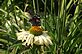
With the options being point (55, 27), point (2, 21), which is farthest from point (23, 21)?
point (55, 27)

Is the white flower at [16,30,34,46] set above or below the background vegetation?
above

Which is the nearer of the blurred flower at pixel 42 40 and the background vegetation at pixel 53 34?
the blurred flower at pixel 42 40

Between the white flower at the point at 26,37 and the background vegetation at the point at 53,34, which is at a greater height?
the white flower at the point at 26,37

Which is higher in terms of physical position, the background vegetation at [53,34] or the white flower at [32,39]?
the white flower at [32,39]

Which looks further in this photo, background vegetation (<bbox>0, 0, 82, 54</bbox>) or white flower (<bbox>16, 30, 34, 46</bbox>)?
background vegetation (<bbox>0, 0, 82, 54</bbox>)

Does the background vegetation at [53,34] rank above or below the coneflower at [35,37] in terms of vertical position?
below

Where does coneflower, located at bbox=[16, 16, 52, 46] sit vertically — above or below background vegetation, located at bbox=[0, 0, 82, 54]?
above

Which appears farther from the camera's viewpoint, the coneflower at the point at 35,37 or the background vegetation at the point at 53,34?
the background vegetation at the point at 53,34

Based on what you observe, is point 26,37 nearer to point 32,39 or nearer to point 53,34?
point 32,39

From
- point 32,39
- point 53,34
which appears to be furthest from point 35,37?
point 53,34

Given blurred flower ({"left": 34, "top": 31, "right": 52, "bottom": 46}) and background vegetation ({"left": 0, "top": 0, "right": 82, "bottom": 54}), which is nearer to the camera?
blurred flower ({"left": 34, "top": 31, "right": 52, "bottom": 46})

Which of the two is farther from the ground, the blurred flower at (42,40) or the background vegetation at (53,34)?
the blurred flower at (42,40)

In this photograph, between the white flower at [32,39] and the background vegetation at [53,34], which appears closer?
the white flower at [32,39]

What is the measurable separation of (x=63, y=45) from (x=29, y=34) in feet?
1.61
